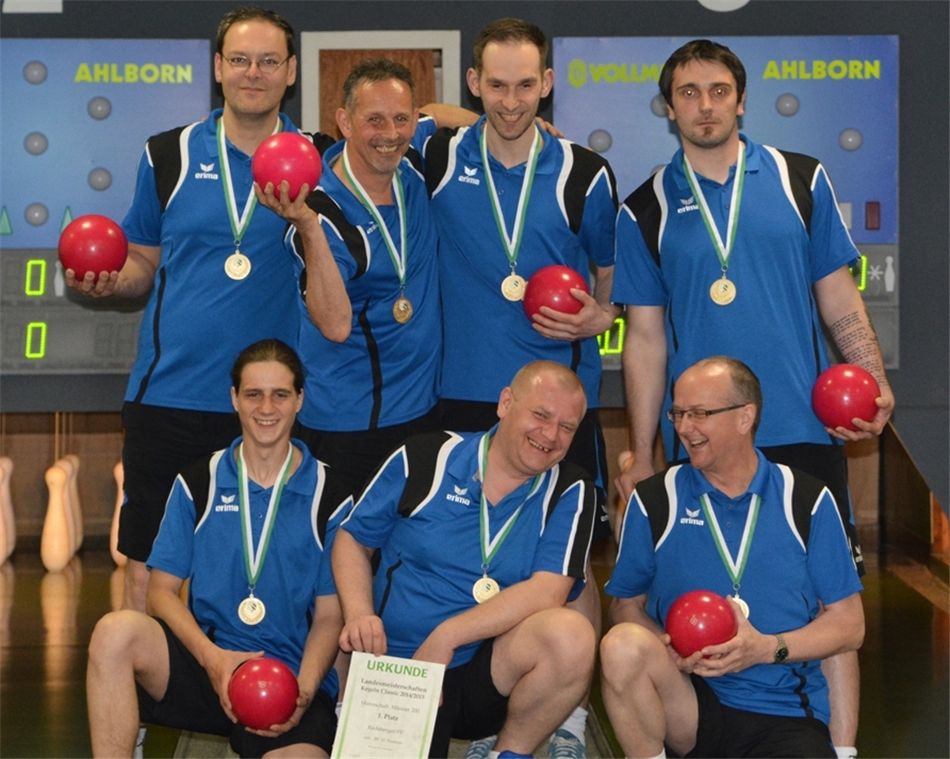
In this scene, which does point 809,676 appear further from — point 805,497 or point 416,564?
point 416,564

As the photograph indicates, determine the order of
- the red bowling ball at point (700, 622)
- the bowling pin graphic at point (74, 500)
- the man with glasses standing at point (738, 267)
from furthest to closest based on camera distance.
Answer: the bowling pin graphic at point (74, 500)
the man with glasses standing at point (738, 267)
the red bowling ball at point (700, 622)

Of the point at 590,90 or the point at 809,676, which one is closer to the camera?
the point at 809,676

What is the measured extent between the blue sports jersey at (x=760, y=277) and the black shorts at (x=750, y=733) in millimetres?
765

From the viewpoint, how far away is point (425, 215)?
4.39 m

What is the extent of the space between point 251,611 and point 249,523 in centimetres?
22

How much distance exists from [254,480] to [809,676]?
1.48m

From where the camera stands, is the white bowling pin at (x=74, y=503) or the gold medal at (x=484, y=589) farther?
the white bowling pin at (x=74, y=503)

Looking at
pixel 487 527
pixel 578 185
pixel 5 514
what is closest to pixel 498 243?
pixel 578 185

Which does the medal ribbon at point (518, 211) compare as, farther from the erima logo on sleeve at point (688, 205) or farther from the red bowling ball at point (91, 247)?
the red bowling ball at point (91, 247)

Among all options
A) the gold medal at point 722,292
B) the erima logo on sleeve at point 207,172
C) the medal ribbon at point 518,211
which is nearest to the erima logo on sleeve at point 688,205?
the gold medal at point 722,292

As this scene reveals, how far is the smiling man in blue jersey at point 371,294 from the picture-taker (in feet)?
13.7

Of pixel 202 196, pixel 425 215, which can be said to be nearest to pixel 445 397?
pixel 425 215

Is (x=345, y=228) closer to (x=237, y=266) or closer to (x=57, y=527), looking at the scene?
(x=237, y=266)

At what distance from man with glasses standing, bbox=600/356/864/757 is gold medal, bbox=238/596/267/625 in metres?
0.89
